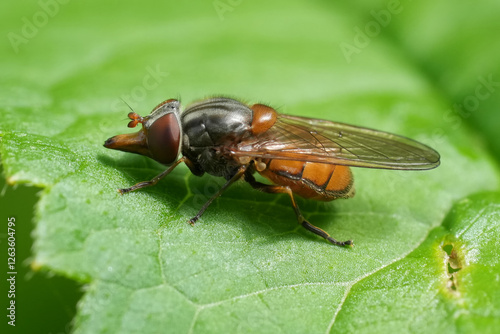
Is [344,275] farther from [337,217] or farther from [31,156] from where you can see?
[31,156]

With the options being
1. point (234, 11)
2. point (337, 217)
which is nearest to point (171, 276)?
point (337, 217)

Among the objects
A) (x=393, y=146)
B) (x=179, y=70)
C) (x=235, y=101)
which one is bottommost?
(x=179, y=70)

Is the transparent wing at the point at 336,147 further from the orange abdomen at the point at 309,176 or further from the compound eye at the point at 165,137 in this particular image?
the compound eye at the point at 165,137

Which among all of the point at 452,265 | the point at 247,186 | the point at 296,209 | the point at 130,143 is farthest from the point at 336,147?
the point at 130,143

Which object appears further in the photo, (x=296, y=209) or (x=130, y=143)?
(x=296, y=209)

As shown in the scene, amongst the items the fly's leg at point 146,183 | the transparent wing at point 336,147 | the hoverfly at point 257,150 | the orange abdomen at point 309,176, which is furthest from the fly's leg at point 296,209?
the fly's leg at point 146,183

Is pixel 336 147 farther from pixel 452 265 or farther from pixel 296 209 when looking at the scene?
pixel 452 265
